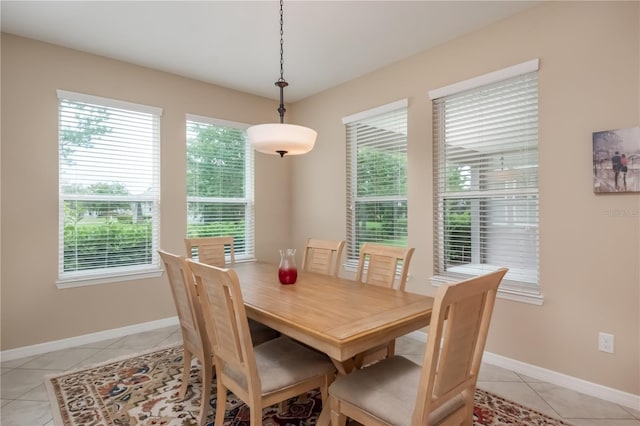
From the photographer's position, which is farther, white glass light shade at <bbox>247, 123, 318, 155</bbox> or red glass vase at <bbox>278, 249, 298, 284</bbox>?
red glass vase at <bbox>278, 249, 298, 284</bbox>

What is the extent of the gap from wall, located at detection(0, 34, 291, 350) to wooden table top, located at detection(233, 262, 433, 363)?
1900 millimetres

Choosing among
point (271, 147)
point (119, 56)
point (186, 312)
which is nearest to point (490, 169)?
point (271, 147)

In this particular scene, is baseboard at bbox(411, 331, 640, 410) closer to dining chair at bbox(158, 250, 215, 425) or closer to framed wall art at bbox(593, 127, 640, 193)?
framed wall art at bbox(593, 127, 640, 193)

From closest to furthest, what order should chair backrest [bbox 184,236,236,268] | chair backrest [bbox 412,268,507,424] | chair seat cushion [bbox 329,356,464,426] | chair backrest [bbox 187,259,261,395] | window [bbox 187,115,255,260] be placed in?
chair backrest [bbox 412,268,507,424] < chair seat cushion [bbox 329,356,464,426] < chair backrest [bbox 187,259,261,395] < chair backrest [bbox 184,236,236,268] < window [bbox 187,115,255,260]

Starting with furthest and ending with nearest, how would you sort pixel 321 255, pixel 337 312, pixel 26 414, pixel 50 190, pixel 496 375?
pixel 50 190
pixel 321 255
pixel 496 375
pixel 26 414
pixel 337 312

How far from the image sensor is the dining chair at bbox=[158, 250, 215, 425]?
6.61 ft

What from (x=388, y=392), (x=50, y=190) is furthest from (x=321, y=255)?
(x=50, y=190)

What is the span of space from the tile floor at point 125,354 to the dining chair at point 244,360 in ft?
4.27

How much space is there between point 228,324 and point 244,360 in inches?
6.9

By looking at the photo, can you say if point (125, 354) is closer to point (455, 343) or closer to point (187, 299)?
point (187, 299)

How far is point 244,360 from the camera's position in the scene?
1578mm

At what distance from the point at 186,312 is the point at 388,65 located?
309 cm

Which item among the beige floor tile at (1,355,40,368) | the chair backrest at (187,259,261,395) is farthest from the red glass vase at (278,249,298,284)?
the beige floor tile at (1,355,40,368)

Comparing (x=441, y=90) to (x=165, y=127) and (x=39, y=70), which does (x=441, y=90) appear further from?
(x=39, y=70)
